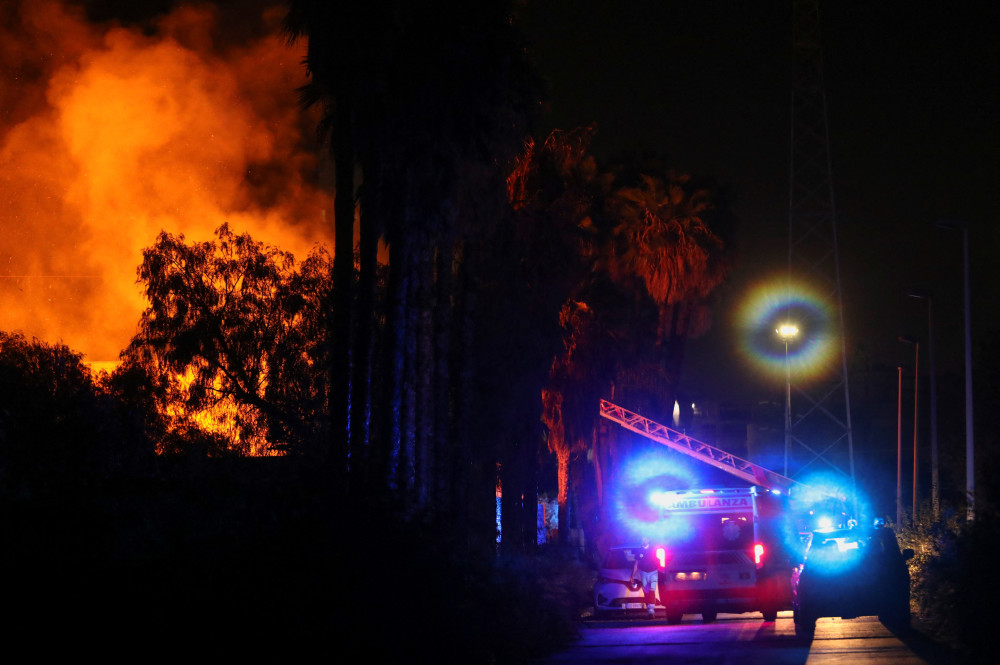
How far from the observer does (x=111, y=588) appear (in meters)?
11.2

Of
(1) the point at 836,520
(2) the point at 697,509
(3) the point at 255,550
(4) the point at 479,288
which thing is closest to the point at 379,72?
(4) the point at 479,288

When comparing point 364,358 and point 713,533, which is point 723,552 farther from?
point 364,358

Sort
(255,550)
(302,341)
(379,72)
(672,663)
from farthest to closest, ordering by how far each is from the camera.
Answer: (302,341) < (379,72) < (672,663) < (255,550)

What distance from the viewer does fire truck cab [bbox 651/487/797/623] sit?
21.0 meters

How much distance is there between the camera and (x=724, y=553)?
21078mm

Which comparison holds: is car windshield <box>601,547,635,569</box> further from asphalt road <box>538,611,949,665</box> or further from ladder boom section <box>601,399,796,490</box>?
ladder boom section <box>601,399,796,490</box>

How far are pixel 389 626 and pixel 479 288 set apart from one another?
52.8 ft

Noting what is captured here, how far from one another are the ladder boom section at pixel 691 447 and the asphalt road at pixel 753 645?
21.9m

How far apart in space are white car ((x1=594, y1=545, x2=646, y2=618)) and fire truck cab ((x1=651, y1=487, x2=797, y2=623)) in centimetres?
340

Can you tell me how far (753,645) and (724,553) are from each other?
4.09m

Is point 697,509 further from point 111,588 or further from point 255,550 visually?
point 111,588

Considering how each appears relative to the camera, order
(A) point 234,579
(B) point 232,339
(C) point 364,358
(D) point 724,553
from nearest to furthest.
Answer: (A) point 234,579 < (C) point 364,358 < (D) point 724,553 < (B) point 232,339

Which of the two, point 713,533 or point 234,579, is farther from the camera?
point 713,533

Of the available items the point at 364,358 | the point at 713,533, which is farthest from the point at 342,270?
the point at 713,533
